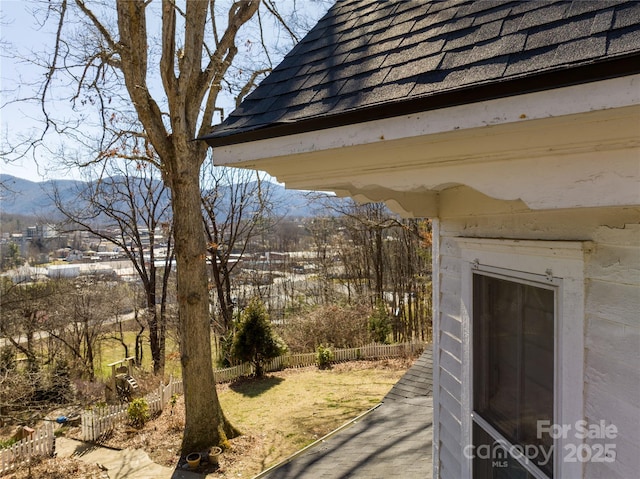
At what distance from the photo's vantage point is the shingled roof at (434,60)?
1218mm

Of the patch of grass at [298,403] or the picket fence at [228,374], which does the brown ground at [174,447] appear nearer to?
the patch of grass at [298,403]

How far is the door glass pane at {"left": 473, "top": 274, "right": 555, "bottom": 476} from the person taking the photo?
182 cm

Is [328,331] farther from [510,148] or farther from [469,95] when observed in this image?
[469,95]

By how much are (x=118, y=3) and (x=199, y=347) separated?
6872 mm

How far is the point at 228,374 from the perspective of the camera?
15102 mm

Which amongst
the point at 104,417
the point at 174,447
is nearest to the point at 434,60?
the point at 174,447

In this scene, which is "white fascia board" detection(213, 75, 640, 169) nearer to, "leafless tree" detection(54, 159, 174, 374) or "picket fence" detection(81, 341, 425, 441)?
"picket fence" detection(81, 341, 425, 441)

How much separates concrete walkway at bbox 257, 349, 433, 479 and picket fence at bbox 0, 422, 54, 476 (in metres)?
6.15

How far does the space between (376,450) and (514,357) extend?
15.2 ft

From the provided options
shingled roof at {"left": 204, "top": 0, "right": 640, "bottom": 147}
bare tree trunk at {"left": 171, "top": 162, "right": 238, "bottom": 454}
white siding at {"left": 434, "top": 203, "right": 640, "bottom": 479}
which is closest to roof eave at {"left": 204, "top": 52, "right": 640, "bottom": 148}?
shingled roof at {"left": 204, "top": 0, "right": 640, "bottom": 147}

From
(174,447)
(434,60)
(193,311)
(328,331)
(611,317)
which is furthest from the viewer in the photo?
(328,331)

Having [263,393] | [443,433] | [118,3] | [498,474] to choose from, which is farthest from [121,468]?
[118,3]

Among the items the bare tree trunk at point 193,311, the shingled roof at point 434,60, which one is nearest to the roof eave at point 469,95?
the shingled roof at point 434,60

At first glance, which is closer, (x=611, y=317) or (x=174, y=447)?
(x=611, y=317)
